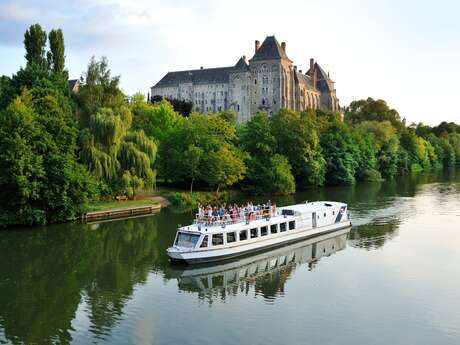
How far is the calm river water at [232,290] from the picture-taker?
770 inches

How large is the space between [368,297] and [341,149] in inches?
2334

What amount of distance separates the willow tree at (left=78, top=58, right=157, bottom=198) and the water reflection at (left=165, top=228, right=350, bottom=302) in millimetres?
20022

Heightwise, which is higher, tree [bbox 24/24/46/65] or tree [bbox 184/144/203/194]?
tree [bbox 24/24/46/65]

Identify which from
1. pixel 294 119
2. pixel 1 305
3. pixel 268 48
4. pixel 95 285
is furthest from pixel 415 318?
pixel 268 48

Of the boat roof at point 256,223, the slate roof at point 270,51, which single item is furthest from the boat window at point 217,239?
the slate roof at point 270,51

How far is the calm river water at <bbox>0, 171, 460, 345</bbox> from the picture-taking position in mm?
19562

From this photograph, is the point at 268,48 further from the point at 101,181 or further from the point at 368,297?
the point at 368,297

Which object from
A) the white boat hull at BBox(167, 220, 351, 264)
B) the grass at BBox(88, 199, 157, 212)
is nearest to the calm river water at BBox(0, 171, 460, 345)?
Result: the white boat hull at BBox(167, 220, 351, 264)

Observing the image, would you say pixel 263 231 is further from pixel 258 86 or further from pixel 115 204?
pixel 258 86

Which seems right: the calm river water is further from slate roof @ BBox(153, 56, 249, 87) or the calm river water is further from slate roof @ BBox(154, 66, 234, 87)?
slate roof @ BBox(154, 66, 234, 87)

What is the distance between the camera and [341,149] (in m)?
80.9

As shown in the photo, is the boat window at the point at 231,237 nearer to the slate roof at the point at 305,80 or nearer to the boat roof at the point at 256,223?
the boat roof at the point at 256,223

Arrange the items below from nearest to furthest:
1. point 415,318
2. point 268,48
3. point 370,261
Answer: point 415,318, point 370,261, point 268,48

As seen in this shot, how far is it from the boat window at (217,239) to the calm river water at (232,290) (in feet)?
5.19
